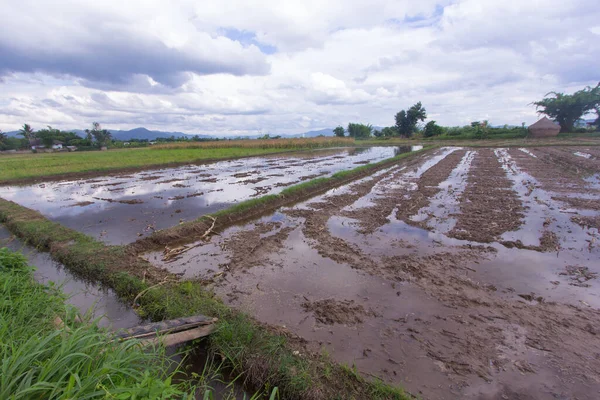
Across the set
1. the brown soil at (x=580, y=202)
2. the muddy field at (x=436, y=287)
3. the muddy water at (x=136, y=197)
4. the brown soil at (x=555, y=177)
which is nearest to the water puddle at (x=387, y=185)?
the muddy field at (x=436, y=287)

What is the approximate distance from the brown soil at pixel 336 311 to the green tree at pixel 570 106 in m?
50.3

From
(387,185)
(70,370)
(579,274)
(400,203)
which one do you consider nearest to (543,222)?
(579,274)

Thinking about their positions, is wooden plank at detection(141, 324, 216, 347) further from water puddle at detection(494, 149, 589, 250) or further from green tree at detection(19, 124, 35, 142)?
green tree at detection(19, 124, 35, 142)

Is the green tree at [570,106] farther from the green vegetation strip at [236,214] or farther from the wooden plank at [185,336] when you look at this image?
the wooden plank at [185,336]

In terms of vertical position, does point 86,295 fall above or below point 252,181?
below

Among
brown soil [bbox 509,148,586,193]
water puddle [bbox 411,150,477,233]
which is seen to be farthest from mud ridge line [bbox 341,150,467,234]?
brown soil [bbox 509,148,586,193]

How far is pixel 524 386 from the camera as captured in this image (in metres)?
2.67

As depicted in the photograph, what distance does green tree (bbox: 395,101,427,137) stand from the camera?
179 feet

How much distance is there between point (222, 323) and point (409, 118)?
59321 mm

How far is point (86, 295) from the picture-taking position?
14.8 feet

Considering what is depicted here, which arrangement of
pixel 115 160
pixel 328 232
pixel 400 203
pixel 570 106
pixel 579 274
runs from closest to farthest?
pixel 579 274 → pixel 328 232 → pixel 400 203 → pixel 115 160 → pixel 570 106

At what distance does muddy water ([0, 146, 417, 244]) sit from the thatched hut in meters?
41.0

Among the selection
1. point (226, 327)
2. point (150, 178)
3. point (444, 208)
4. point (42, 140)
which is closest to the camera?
point (226, 327)

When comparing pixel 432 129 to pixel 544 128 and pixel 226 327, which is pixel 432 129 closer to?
pixel 544 128
